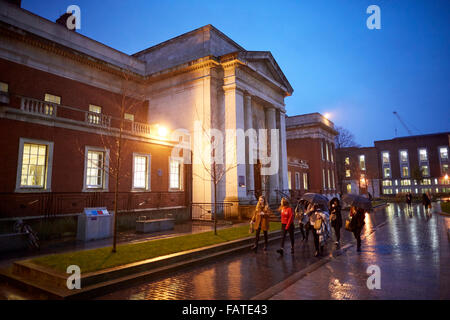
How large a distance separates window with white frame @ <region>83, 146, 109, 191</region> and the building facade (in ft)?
0.18

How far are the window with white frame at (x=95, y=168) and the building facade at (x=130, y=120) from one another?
2.1 inches

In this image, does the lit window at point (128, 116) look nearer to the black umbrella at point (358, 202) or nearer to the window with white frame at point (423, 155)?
the black umbrella at point (358, 202)

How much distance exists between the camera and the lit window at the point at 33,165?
1239 cm

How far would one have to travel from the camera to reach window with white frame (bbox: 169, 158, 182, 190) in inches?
733

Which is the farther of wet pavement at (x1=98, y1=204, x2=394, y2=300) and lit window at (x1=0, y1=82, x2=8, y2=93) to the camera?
lit window at (x1=0, y1=82, x2=8, y2=93)

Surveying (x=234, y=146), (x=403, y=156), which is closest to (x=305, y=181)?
(x=234, y=146)

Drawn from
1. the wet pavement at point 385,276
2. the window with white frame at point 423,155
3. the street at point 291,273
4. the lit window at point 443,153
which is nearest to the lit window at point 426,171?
the window with white frame at point 423,155

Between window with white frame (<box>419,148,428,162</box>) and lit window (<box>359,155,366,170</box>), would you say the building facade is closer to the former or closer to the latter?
lit window (<box>359,155,366,170</box>)

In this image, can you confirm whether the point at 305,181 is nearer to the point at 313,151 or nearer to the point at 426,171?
the point at 313,151

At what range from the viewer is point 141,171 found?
16.8 metres

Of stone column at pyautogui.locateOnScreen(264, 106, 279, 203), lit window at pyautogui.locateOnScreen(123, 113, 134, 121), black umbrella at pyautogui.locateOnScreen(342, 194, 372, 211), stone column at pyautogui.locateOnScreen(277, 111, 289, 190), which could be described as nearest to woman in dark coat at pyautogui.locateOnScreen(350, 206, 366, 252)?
black umbrella at pyautogui.locateOnScreen(342, 194, 372, 211)

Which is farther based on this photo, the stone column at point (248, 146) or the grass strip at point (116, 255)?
the stone column at point (248, 146)

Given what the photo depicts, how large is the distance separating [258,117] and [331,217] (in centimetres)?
1702
